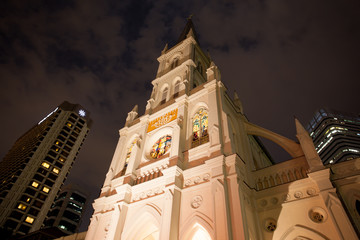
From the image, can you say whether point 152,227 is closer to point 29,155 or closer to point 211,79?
point 211,79

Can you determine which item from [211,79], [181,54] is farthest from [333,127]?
[211,79]

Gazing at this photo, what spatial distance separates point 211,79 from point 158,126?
5.60 metres

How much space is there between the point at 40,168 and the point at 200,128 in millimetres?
54795

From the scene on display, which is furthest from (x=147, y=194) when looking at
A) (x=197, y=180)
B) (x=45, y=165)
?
(x=45, y=165)

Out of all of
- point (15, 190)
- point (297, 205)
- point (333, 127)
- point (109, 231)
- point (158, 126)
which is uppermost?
point (333, 127)

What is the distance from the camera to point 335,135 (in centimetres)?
6650

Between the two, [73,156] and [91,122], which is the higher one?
[91,122]

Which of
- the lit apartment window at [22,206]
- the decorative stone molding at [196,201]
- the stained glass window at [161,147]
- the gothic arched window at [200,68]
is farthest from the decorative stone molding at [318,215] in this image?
the lit apartment window at [22,206]

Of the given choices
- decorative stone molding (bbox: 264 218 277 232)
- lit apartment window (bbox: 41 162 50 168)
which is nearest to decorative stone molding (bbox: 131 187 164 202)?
decorative stone molding (bbox: 264 218 277 232)

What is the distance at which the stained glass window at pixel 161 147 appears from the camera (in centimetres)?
1646

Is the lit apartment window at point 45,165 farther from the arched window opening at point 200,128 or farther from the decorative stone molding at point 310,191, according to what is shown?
the decorative stone molding at point 310,191

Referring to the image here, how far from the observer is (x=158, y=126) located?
18312 millimetres

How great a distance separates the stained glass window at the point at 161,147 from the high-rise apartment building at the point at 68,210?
2284 inches

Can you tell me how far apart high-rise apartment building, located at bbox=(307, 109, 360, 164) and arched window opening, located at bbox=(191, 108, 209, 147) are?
5706 centimetres
